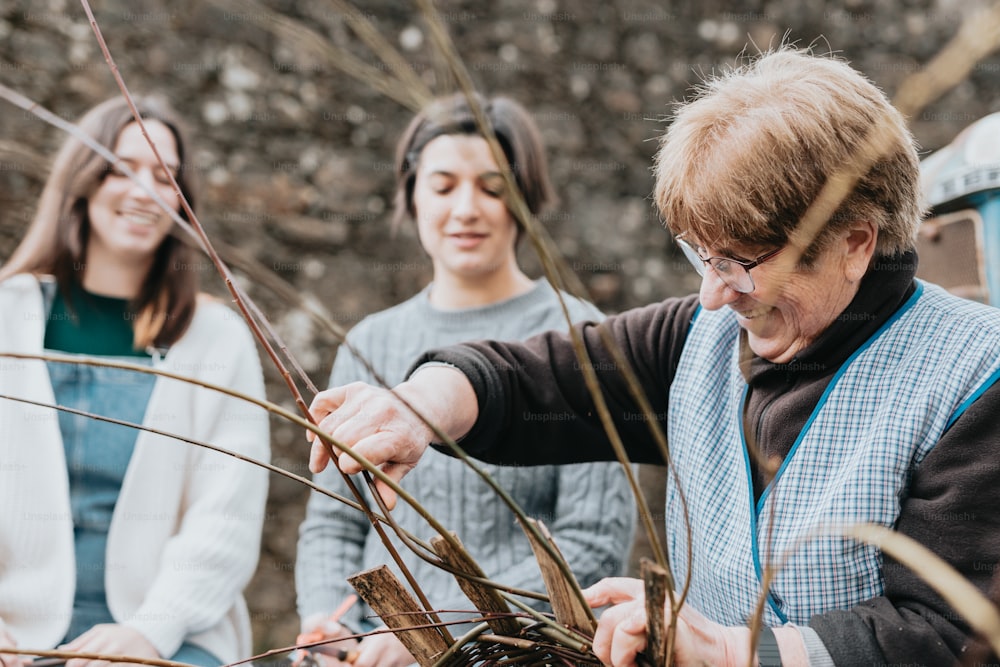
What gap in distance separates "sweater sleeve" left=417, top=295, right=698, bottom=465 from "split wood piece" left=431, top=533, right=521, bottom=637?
42 centimetres

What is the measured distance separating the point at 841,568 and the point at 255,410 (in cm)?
145

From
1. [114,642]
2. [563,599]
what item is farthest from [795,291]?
[114,642]

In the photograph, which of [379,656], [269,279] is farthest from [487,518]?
[269,279]

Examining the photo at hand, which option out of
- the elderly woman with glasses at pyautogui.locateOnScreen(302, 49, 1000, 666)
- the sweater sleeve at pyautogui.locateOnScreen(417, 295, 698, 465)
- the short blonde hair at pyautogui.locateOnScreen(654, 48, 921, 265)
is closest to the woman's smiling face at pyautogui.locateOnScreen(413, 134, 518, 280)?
the sweater sleeve at pyautogui.locateOnScreen(417, 295, 698, 465)

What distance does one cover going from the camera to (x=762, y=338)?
124 centimetres

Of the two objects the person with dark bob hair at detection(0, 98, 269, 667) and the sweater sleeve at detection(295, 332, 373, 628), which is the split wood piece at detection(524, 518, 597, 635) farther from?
the person with dark bob hair at detection(0, 98, 269, 667)

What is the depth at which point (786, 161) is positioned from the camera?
110 centimetres

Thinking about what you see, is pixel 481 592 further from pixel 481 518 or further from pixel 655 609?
pixel 481 518

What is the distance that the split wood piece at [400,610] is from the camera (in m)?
0.87

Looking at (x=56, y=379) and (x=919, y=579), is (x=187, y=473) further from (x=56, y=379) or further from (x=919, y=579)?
(x=919, y=579)

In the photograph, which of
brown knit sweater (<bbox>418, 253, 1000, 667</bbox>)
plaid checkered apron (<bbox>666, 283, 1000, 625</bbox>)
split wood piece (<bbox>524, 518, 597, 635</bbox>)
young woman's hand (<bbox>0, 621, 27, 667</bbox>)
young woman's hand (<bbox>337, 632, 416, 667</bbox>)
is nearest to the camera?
split wood piece (<bbox>524, 518, 597, 635</bbox>)

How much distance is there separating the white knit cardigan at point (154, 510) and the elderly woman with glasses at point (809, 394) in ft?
3.02

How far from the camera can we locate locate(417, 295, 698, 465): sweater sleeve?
1.36 metres

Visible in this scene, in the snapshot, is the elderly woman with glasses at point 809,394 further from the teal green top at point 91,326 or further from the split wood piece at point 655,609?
the teal green top at point 91,326
